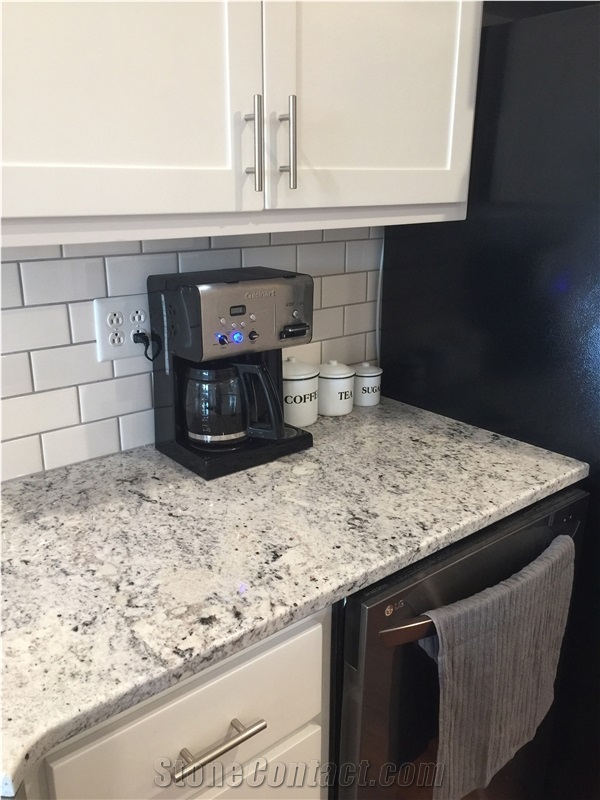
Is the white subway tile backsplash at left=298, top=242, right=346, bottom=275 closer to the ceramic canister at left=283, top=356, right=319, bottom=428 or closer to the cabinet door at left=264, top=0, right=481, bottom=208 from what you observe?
the ceramic canister at left=283, top=356, right=319, bottom=428

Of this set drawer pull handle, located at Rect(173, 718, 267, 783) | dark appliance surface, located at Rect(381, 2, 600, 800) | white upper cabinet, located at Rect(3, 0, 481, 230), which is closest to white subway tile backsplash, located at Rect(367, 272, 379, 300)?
dark appliance surface, located at Rect(381, 2, 600, 800)

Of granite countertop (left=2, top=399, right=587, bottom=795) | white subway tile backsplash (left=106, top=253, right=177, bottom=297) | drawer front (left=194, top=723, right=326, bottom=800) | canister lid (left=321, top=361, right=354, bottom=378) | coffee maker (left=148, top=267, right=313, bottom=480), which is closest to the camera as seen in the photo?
granite countertop (left=2, top=399, right=587, bottom=795)

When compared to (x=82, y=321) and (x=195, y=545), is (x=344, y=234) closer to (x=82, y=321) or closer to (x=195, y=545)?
(x=82, y=321)

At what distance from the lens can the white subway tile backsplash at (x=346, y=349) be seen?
5.09 ft

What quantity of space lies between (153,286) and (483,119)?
27.4 inches

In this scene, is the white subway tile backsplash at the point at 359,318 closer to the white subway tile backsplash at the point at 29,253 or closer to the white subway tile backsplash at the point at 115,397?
the white subway tile backsplash at the point at 115,397

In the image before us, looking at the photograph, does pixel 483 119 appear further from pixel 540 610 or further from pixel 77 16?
pixel 540 610

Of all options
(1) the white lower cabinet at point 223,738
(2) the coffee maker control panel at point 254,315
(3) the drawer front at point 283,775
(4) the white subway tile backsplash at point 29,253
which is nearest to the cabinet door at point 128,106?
(2) the coffee maker control panel at point 254,315

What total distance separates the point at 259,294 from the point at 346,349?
1.71 ft

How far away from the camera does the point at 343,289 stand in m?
1.53

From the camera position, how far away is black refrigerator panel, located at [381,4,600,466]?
1.11 meters

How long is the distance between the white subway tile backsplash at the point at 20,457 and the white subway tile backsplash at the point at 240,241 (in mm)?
501

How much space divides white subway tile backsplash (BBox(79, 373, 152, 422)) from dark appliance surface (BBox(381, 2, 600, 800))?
627 mm

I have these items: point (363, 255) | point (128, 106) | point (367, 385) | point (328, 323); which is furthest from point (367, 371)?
point (128, 106)
